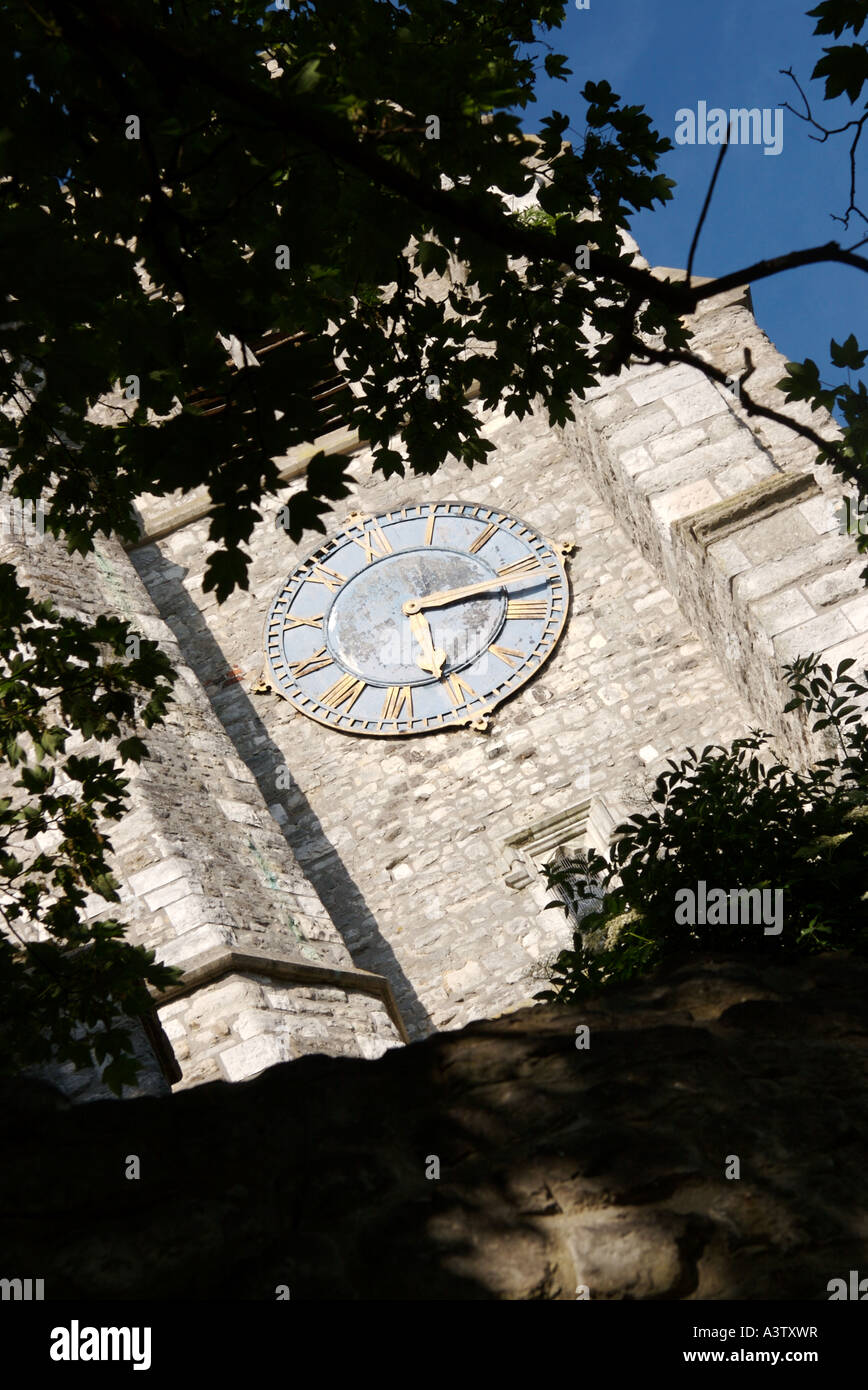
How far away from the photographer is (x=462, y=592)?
9406 mm

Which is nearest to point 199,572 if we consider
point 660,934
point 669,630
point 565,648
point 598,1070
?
point 565,648

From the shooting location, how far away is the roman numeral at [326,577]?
9789mm

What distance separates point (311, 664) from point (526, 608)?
1.62 m

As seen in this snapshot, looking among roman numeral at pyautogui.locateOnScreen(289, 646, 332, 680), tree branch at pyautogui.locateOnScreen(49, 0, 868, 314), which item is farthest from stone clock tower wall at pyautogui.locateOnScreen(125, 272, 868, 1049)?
tree branch at pyautogui.locateOnScreen(49, 0, 868, 314)

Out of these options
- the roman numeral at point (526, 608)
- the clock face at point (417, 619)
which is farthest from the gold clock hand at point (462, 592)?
the roman numeral at point (526, 608)

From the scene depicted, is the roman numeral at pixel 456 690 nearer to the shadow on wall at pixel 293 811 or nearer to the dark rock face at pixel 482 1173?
the shadow on wall at pixel 293 811

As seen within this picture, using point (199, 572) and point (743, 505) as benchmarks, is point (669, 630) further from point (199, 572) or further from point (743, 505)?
point (199, 572)

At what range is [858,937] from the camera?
377 centimetres

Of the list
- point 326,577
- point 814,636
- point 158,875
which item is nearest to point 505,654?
point 326,577

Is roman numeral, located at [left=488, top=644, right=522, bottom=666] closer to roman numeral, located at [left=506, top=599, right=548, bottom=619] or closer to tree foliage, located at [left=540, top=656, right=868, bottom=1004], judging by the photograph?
roman numeral, located at [left=506, top=599, right=548, bottom=619]

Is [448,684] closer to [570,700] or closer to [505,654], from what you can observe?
[505,654]

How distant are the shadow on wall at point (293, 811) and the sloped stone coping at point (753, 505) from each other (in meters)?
3.20

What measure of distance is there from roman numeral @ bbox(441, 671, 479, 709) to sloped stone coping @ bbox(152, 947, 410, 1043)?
2444 mm
